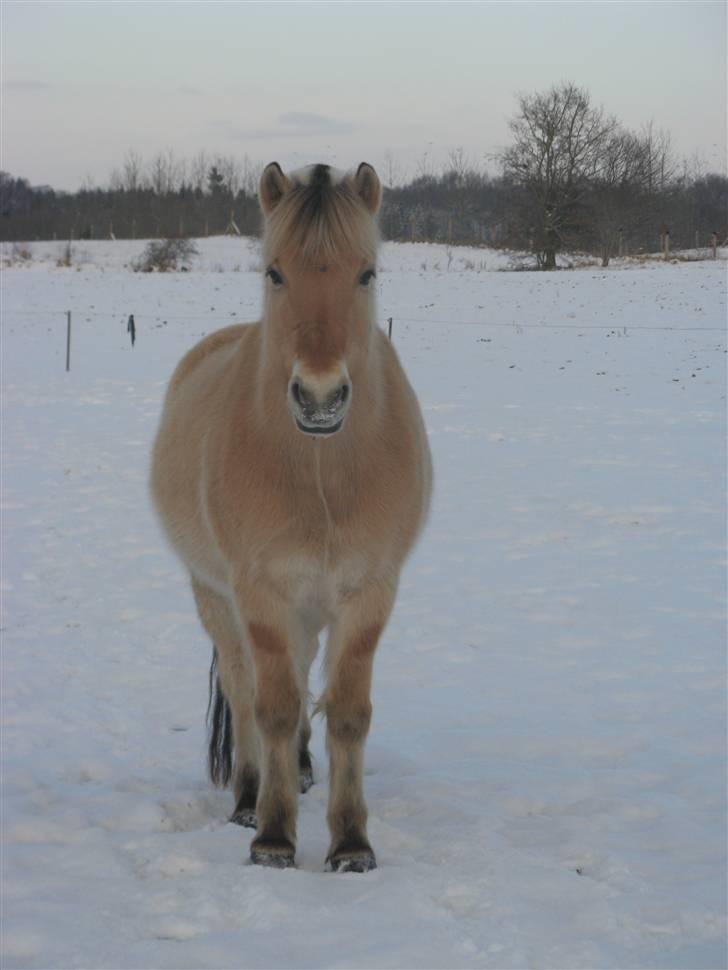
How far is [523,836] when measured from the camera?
3.70 meters

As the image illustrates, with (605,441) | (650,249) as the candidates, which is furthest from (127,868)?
(650,249)

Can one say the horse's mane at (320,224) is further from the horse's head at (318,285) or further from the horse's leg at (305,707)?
the horse's leg at (305,707)

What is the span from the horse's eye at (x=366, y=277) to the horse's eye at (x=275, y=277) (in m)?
0.25

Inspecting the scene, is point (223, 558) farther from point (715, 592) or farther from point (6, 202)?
point (6, 202)

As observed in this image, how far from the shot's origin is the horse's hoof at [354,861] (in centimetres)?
336

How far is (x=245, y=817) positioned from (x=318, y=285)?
2071 millimetres

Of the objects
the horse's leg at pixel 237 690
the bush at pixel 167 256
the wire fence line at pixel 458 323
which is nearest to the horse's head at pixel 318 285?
the horse's leg at pixel 237 690

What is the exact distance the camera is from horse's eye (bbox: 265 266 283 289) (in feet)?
10.6

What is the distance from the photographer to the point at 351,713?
353cm

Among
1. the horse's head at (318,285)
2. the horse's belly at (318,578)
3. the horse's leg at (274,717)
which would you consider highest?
the horse's head at (318,285)

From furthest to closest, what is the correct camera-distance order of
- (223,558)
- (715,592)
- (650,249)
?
(650,249), (715,592), (223,558)

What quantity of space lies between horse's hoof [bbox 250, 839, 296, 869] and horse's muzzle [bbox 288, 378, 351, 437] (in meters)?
1.44

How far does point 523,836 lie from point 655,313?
21117 mm

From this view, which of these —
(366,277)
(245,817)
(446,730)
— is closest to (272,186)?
(366,277)
